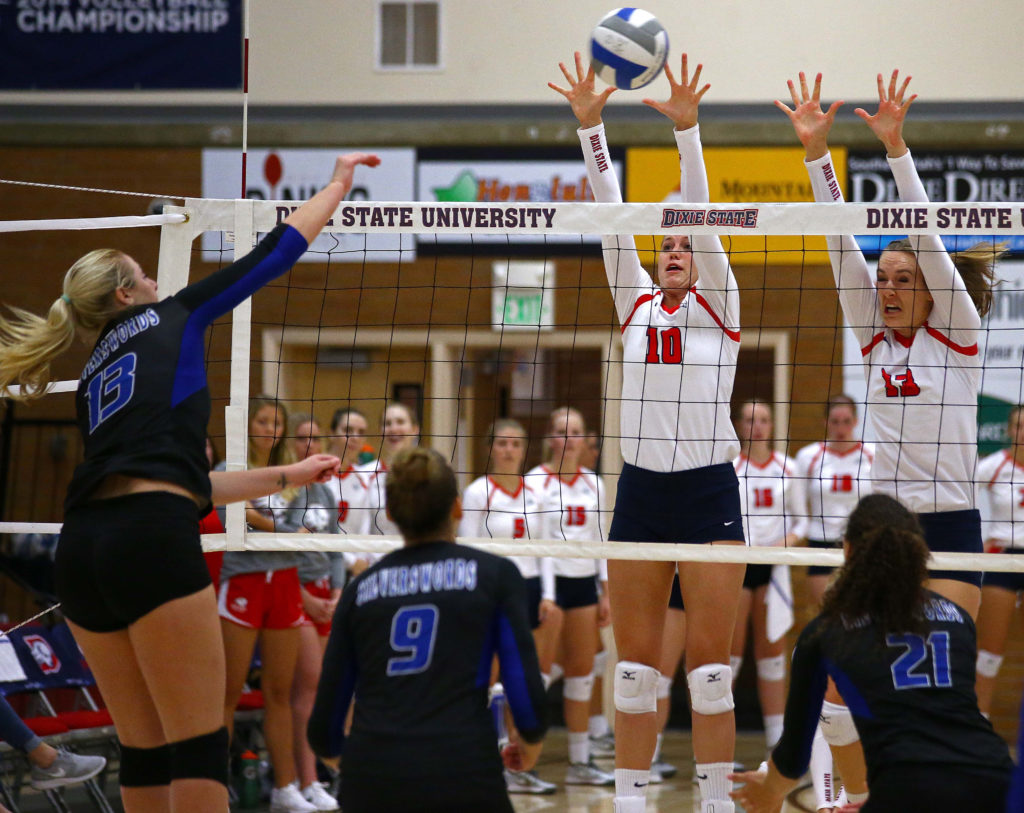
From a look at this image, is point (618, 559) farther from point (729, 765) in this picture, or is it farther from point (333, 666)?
point (333, 666)

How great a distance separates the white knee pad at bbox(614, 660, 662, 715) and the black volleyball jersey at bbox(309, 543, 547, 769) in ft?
3.95

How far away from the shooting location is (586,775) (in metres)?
6.33

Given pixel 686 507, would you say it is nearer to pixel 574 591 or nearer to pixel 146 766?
pixel 146 766

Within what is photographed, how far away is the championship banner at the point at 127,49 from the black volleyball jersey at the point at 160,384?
6.08m

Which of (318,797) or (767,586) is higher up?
(767,586)

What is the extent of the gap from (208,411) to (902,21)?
272 inches

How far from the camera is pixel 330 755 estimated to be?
2.64 m

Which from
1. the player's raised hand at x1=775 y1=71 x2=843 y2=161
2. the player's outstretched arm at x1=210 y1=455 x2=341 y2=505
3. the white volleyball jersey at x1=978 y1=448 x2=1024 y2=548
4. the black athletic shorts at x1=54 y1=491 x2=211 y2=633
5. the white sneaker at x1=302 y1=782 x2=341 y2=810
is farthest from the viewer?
the white volleyball jersey at x1=978 y1=448 x2=1024 y2=548

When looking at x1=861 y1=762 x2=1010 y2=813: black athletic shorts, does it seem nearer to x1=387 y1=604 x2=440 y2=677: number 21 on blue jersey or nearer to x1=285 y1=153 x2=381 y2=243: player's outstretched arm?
x1=387 y1=604 x2=440 y2=677: number 21 on blue jersey

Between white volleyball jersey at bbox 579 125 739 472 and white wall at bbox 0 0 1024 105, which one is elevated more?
white wall at bbox 0 0 1024 105

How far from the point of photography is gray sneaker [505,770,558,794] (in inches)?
240

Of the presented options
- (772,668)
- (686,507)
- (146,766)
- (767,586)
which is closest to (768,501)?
(767,586)

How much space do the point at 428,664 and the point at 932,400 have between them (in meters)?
1.99

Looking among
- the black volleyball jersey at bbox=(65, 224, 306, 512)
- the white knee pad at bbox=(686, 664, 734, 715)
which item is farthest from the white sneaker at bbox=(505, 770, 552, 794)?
the black volleyball jersey at bbox=(65, 224, 306, 512)
